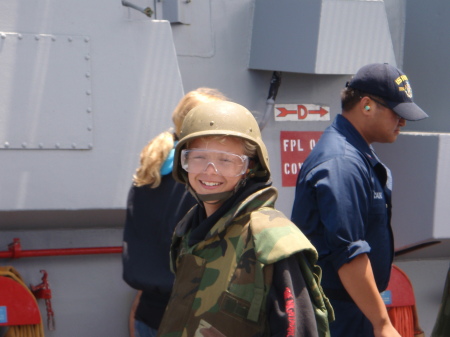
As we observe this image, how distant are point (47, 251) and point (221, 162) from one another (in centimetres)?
172

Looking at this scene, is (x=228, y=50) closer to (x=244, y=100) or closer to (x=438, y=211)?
(x=244, y=100)

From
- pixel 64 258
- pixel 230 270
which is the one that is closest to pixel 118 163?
pixel 64 258

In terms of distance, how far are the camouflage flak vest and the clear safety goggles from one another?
0.31 feet

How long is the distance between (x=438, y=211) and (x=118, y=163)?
70.0 inches

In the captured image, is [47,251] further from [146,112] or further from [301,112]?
[301,112]

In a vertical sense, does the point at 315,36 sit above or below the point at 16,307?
above

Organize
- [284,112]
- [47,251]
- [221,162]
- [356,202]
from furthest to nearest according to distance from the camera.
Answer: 1. [284,112]
2. [47,251]
3. [356,202]
4. [221,162]

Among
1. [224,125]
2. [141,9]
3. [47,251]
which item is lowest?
[47,251]

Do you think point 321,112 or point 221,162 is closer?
point 221,162

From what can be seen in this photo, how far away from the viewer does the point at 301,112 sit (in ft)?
14.8

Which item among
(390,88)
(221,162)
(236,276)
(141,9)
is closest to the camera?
(236,276)

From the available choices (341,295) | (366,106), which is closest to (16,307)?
(341,295)

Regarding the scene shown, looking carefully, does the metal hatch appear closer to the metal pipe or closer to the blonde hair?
the metal pipe

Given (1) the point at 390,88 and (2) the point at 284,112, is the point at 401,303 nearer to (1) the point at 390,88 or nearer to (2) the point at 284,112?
(2) the point at 284,112
